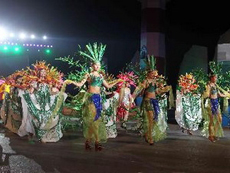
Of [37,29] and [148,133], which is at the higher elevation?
[37,29]

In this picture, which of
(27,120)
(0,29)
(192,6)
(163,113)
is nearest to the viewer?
(27,120)

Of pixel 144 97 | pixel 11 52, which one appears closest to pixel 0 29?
pixel 11 52

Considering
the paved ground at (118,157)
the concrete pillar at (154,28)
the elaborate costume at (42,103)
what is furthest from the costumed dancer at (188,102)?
the concrete pillar at (154,28)

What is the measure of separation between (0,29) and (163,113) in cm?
1395

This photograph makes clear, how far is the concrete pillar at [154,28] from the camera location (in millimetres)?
23438

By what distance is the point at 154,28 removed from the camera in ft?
77.2

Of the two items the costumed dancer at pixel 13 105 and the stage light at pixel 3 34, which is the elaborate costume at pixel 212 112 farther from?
the stage light at pixel 3 34

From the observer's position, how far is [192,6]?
23.9 m

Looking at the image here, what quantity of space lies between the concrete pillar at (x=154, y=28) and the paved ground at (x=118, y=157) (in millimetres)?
13810

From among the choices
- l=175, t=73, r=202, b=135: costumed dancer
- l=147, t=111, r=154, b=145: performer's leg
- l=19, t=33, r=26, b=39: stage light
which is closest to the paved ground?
l=147, t=111, r=154, b=145: performer's leg

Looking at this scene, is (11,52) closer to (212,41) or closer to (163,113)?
(212,41)

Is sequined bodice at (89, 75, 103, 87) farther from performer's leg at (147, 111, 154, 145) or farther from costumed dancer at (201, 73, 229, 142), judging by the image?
costumed dancer at (201, 73, 229, 142)

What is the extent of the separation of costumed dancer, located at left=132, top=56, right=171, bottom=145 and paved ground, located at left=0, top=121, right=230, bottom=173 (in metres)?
0.35

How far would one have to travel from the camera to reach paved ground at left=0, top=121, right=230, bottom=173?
6.10m
